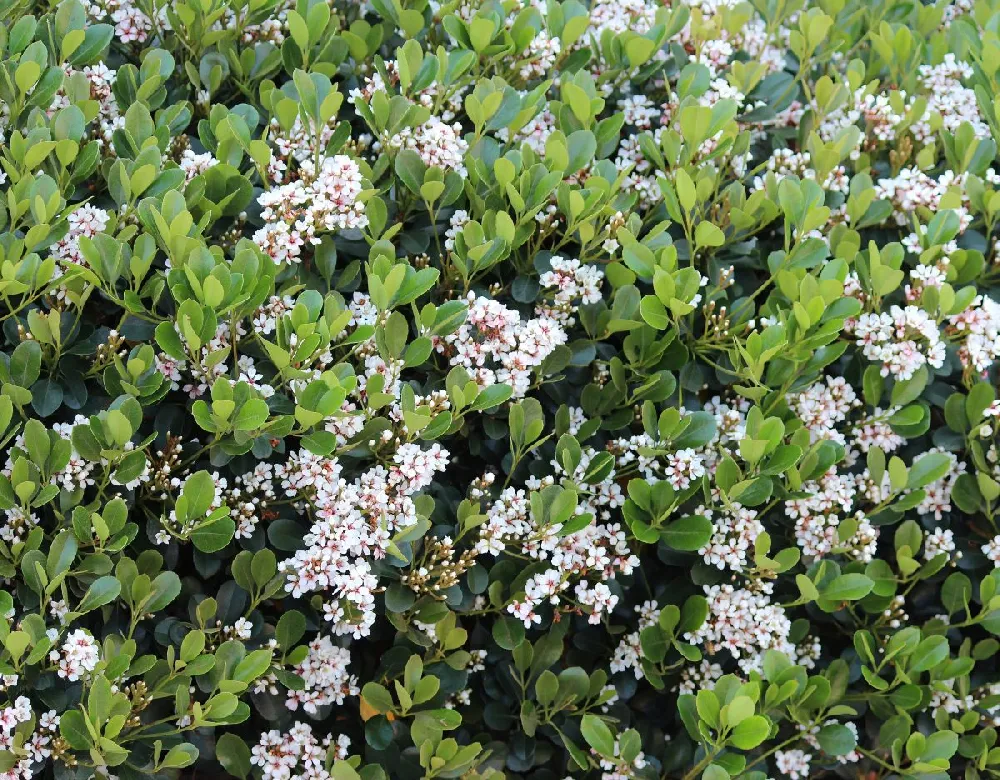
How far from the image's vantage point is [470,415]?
2.48 meters

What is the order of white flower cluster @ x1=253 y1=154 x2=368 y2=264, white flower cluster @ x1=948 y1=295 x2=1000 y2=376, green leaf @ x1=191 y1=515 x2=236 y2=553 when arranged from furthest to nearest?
1. white flower cluster @ x1=948 y1=295 x2=1000 y2=376
2. white flower cluster @ x1=253 y1=154 x2=368 y2=264
3. green leaf @ x1=191 y1=515 x2=236 y2=553

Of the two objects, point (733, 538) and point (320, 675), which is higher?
point (733, 538)

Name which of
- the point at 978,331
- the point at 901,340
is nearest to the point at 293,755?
the point at 901,340

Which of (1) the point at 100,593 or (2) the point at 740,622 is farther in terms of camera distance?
(2) the point at 740,622

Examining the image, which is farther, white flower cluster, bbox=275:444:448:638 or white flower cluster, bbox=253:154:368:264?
white flower cluster, bbox=253:154:368:264

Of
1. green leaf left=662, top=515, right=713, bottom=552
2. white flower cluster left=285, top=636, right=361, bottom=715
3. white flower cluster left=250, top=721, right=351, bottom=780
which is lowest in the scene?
white flower cluster left=250, top=721, right=351, bottom=780

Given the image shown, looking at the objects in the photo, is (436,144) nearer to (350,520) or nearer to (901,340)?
(350,520)

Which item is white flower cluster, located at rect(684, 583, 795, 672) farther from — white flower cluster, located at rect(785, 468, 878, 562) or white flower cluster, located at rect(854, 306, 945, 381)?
white flower cluster, located at rect(854, 306, 945, 381)

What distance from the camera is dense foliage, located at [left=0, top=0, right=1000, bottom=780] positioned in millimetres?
2078

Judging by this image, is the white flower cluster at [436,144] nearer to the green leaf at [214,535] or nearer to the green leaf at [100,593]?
the green leaf at [214,535]

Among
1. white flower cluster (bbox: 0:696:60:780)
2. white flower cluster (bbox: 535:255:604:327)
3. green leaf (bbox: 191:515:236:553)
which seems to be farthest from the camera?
white flower cluster (bbox: 535:255:604:327)

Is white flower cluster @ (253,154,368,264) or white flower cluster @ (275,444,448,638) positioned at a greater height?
white flower cluster @ (253,154,368,264)

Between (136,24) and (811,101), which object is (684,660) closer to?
(811,101)

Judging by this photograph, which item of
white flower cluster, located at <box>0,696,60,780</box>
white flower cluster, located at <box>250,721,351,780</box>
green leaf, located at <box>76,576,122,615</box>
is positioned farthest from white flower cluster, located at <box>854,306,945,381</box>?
white flower cluster, located at <box>0,696,60,780</box>
